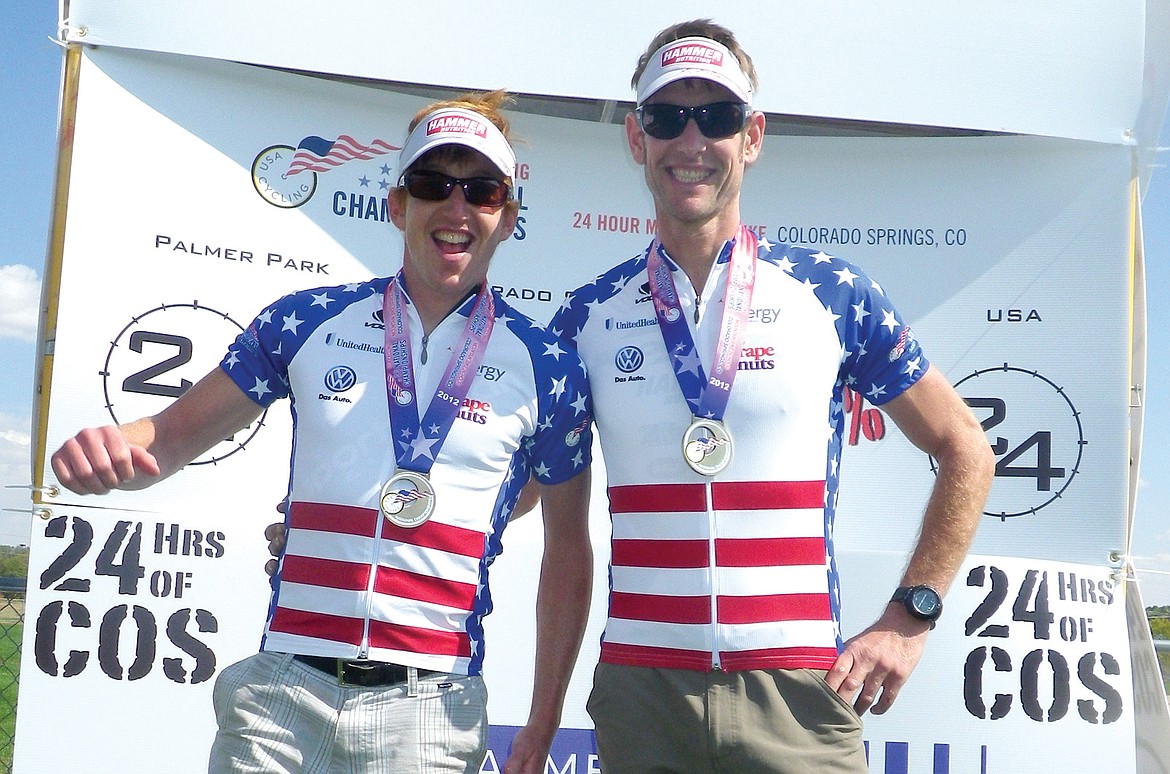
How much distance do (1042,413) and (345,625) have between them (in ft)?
10.4

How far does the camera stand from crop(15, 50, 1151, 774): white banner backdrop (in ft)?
11.9

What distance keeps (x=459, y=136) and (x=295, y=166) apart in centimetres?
202

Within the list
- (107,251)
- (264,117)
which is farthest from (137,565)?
(264,117)

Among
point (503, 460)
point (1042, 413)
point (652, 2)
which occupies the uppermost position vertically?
point (652, 2)

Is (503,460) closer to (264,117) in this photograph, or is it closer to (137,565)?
(137,565)

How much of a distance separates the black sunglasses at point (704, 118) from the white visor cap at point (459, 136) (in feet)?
1.11

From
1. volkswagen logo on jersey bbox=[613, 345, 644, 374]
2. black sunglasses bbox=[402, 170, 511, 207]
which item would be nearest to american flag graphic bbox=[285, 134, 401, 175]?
black sunglasses bbox=[402, 170, 511, 207]

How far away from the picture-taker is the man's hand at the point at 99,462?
1775 mm

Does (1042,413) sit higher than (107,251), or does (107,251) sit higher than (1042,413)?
(107,251)

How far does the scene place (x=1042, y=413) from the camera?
13.6 feet

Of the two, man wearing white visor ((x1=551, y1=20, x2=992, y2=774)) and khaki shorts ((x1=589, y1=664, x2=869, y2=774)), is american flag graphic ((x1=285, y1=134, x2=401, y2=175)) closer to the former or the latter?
man wearing white visor ((x1=551, y1=20, x2=992, y2=774))

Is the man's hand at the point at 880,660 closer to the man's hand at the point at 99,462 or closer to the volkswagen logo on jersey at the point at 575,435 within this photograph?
the volkswagen logo on jersey at the point at 575,435

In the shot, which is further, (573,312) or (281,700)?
(573,312)

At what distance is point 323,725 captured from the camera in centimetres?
188
